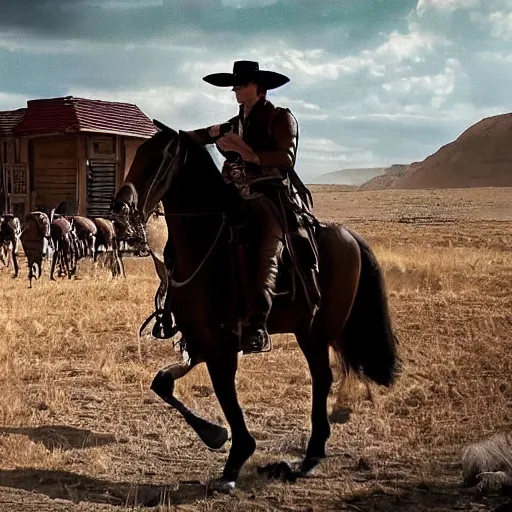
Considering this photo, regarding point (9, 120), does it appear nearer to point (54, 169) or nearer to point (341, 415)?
point (54, 169)

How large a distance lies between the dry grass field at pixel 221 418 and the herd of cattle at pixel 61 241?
5.83m

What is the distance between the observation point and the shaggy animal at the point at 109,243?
871 inches

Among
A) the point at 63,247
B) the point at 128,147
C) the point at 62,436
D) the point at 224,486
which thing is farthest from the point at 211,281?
the point at 128,147

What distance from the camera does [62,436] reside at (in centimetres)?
664

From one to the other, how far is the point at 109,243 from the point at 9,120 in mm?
13581

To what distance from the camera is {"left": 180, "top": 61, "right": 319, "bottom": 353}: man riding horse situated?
5.51m

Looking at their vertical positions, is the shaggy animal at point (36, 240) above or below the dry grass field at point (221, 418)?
above

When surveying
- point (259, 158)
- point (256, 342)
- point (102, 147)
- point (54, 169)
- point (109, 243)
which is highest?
point (102, 147)

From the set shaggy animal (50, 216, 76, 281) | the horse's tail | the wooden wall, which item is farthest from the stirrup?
the wooden wall

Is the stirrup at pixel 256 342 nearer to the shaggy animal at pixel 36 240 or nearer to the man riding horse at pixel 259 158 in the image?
the man riding horse at pixel 259 158

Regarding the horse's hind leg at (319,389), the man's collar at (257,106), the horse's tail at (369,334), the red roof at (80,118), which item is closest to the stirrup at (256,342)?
the horse's hind leg at (319,389)

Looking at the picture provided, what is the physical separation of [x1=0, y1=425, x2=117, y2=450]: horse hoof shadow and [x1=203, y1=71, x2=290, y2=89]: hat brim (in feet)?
9.97

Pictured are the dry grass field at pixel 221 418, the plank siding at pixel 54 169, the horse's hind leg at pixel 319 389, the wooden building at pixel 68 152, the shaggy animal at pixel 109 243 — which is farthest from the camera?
the plank siding at pixel 54 169

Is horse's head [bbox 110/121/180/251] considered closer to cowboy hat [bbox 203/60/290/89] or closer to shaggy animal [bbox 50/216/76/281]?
cowboy hat [bbox 203/60/290/89]
